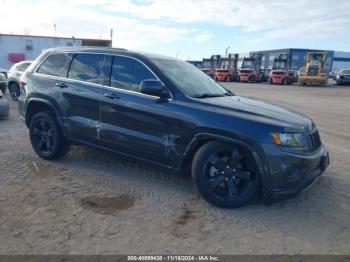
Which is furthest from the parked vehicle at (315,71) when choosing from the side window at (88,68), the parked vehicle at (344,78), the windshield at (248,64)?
the side window at (88,68)

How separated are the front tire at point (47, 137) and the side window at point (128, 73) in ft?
4.43

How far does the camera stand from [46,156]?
5.27 metres

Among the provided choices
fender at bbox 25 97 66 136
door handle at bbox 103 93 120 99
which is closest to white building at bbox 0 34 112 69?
fender at bbox 25 97 66 136

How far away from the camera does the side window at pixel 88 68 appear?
473cm

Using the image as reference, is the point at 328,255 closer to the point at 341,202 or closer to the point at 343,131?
the point at 341,202

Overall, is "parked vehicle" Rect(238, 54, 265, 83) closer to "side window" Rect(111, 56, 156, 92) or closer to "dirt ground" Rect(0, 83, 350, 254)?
"dirt ground" Rect(0, 83, 350, 254)

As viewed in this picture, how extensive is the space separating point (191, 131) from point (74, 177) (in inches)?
75.6

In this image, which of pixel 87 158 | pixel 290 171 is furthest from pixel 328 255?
pixel 87 158

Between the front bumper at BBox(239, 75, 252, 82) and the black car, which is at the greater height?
the black car

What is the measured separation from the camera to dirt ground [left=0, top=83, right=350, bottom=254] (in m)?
3.07

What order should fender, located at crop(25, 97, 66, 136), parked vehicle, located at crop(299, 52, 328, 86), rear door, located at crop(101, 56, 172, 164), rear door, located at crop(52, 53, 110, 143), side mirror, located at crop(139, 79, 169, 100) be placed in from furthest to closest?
parked vehicle, located at crop(299, 52, 328, 86)
fender, located at crop(25, 97, 66, 136)
rear door, located at crop(52, 53, 110, 143)
rear door, located at crop(101, 56, 172, 164)
side mirror, located at crop(139, 79, 169, 100)

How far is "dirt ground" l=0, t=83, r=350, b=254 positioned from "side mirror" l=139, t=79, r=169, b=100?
4.10 ft

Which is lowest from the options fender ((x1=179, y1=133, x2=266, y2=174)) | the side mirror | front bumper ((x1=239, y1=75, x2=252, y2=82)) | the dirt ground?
the dirt ground

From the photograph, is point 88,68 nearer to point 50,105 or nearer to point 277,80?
point 50,105
